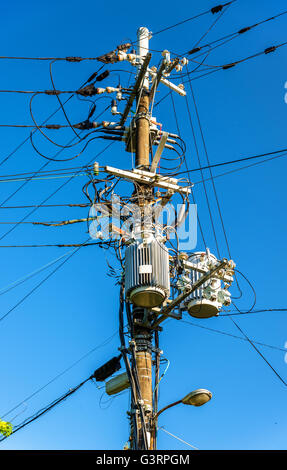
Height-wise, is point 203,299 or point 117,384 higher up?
point 203,299

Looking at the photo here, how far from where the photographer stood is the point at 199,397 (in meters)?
9.51

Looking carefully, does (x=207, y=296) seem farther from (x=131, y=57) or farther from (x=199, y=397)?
(x=131, y=57)

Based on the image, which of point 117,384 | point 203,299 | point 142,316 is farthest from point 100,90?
point 117,384

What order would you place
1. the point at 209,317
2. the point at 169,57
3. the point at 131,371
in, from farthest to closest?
the point at 169,57 → the point at 209,317 → the point at 131,371

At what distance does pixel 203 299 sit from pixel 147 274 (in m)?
1.27

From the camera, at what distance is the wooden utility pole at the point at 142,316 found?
9971mm

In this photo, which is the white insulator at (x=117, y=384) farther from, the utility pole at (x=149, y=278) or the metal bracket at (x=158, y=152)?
the metal bracket at (x=158, y=152)

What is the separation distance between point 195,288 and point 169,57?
5.09 meters

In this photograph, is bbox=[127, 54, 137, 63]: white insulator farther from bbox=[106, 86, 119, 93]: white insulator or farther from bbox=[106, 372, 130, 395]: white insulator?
bbox=[106, 372, 130, 395]: white insulator

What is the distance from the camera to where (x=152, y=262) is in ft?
34.3

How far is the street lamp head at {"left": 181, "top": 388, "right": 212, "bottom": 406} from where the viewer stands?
9.48 metres
